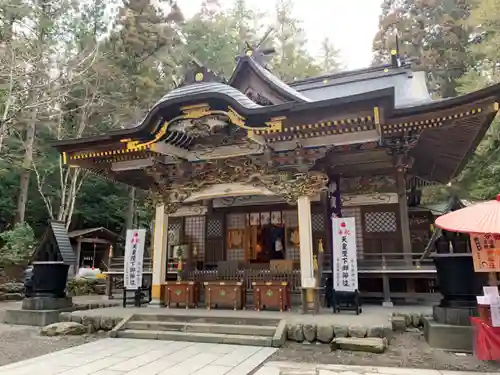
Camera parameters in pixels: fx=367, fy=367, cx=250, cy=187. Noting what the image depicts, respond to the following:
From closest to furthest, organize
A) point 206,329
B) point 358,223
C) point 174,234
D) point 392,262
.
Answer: point 206,329 < point 392,262 < point 358,223 < point 174,234

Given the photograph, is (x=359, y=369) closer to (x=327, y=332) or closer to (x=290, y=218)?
(x=327, y=332)


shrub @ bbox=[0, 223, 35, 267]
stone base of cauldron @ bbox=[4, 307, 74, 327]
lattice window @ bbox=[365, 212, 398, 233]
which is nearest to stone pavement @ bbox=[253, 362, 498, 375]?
lattice window @ bbox=[365, 212, 398, 233]

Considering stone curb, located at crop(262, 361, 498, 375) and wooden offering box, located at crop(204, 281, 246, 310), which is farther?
wooden offering box, located at crop(204, 281, 246, 310)

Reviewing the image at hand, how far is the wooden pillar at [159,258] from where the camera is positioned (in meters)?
8.77

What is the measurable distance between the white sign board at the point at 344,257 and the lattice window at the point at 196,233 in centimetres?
493

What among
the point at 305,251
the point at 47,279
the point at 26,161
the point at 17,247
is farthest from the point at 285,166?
the point at 26,161

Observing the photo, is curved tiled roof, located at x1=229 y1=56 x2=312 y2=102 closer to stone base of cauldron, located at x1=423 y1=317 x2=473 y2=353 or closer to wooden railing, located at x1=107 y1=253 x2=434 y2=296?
wooden railing, located at x1=107 y1=253 x2=434 y2=296

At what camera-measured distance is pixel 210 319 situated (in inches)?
270

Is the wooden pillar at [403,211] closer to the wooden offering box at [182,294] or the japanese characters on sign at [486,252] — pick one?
the japanese characters on sign at [486,252]

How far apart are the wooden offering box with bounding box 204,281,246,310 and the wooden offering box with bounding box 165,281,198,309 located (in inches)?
21.4

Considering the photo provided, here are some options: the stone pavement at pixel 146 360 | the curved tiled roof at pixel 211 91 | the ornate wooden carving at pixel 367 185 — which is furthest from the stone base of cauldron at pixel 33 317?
the ornate wooden carving at pixel 367 185

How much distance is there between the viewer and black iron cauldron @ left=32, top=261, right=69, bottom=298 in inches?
318

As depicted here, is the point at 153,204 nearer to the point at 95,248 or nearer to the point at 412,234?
the point at 412,234

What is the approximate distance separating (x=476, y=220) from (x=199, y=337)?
456 cm
